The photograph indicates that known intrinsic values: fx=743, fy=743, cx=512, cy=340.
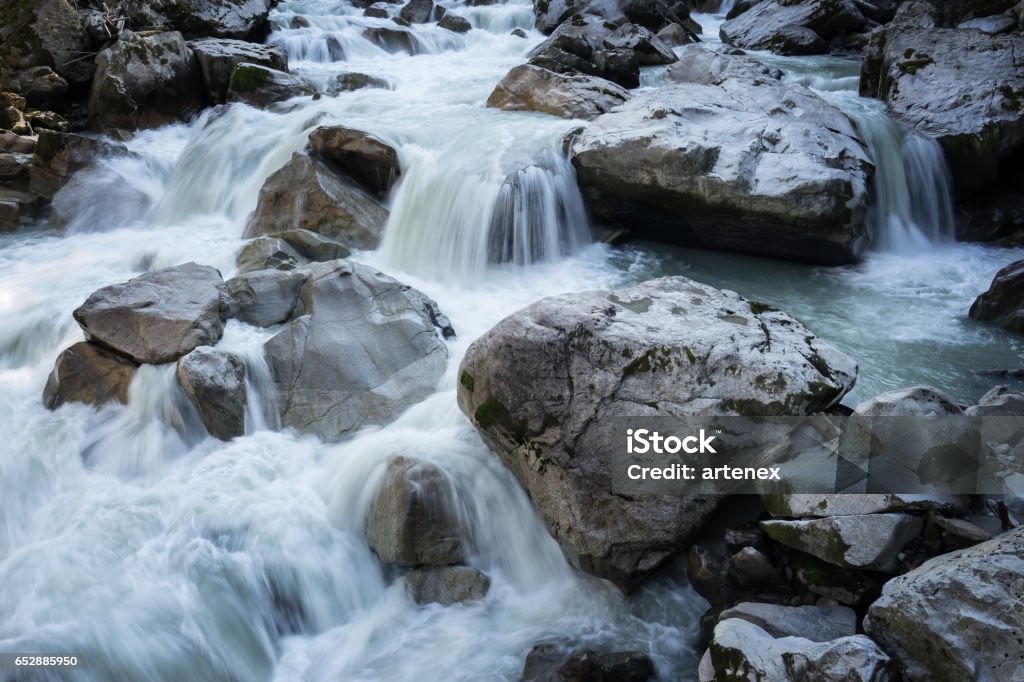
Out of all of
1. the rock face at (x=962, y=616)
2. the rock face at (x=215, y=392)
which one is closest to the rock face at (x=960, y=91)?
the rock face at (x=962, y=616)

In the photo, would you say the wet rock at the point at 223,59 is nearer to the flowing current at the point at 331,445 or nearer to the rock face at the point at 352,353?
the flowing current at the point at 331,445

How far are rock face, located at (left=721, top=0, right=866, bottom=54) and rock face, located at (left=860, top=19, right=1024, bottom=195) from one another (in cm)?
376

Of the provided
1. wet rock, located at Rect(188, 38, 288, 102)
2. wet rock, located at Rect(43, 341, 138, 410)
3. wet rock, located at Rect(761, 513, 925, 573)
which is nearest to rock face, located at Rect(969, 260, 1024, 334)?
wet rock, located at Rect(761, 513, 925, 573)

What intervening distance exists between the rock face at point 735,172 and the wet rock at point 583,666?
218 inches

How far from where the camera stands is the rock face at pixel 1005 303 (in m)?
7.11

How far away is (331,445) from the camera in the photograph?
5.74 m

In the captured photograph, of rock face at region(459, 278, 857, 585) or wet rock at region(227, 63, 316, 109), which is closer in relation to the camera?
rock face at region(459, 278, 857, 585)

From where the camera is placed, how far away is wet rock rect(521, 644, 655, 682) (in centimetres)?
396

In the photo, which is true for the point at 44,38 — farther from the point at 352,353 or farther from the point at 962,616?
the point at 962,616

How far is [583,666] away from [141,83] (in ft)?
38.0

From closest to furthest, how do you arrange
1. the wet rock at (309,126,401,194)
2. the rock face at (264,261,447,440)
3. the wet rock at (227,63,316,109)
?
1. the rock face at (264,261,447,440)
2. the wet rock at (309,126,401,194)
3. the wet rock at (227,63,316,109)

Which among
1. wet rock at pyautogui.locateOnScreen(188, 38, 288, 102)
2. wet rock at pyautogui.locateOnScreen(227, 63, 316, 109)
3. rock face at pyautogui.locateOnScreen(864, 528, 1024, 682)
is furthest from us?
wet rock at pyautogui.locateOnScreen(188, 38, 288, 102)

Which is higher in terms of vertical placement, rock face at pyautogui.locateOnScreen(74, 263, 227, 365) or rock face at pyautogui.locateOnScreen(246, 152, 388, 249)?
rock face at pyautogui.locateOnScreen(246, 152, 388, 249)

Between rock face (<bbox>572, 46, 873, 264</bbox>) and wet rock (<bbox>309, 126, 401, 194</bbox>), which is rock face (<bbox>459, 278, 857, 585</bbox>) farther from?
wet rock (<bbox>309, 126, 401, 194</bbox>)
